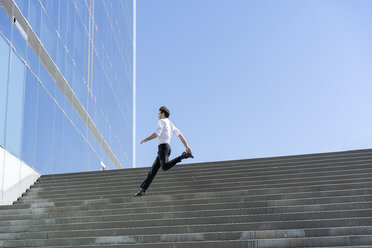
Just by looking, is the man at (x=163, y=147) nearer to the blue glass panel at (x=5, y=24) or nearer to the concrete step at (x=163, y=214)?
the concrete step at (x=163, y=214)

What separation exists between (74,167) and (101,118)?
5910 mm

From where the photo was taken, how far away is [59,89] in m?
18.3

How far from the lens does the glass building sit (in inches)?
527

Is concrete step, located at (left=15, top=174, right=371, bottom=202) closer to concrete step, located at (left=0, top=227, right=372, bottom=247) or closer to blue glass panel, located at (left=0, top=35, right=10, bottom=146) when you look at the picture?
blue glass panel, located at (left=0, top=35, right=10, bottom=146)

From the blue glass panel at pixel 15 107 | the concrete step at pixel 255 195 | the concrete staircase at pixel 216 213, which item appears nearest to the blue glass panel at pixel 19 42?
the blue glass panel at pixel 15 107

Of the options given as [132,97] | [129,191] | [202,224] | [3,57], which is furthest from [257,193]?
[132,97]

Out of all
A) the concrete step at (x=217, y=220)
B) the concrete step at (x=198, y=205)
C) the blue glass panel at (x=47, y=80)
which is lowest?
the concrete step at (x=217, y=220)

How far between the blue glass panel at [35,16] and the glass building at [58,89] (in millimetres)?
27

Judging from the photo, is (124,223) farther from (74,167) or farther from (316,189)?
(74,167)

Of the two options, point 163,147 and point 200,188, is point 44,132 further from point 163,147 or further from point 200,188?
point 163,147

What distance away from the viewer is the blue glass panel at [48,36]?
16750 mm

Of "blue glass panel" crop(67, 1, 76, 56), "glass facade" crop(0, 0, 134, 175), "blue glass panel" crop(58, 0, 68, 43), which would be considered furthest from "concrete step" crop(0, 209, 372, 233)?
"blue glass panel" crop(67, 1, 76, 56)

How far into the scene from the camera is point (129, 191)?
1183cm

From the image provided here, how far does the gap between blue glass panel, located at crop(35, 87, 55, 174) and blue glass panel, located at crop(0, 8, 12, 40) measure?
113 inches
